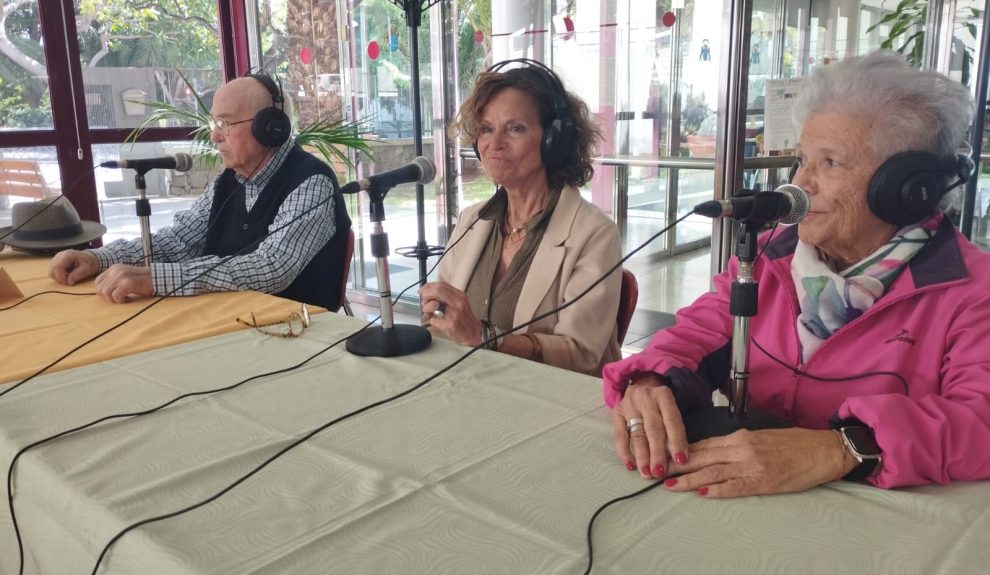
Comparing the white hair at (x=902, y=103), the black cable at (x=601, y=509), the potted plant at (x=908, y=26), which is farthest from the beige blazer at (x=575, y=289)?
the potted plant at (x=908, y=26)

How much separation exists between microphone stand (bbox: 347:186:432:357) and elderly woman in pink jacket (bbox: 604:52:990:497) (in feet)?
1.58

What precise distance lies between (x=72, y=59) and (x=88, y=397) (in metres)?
3.76

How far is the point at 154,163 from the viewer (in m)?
2.16

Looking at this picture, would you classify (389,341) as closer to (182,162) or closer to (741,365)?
(741,365)

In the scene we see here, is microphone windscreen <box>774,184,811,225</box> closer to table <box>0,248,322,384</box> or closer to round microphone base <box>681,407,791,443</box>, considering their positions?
round microphone base <box>681,407,791,443</box>

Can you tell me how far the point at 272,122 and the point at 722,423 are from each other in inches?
69.4

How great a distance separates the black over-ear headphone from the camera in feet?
7.56

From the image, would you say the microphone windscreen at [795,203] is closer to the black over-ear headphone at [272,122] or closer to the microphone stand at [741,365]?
the microphone stand at [741,365]

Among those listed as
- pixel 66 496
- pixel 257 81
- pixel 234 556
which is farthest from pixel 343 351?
pixel 257 81

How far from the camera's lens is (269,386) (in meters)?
1.31

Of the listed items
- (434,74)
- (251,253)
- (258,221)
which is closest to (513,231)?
(251,253)

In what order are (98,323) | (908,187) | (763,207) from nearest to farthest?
(763,207) < (908,187) < (98,323)

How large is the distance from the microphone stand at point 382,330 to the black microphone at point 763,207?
0.66m

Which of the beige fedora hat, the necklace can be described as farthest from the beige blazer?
the beige fedora hat
